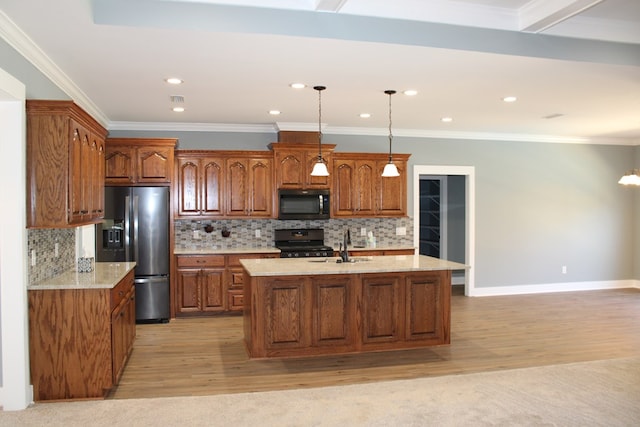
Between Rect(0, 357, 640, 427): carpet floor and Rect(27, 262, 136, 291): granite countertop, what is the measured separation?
2.81 ft

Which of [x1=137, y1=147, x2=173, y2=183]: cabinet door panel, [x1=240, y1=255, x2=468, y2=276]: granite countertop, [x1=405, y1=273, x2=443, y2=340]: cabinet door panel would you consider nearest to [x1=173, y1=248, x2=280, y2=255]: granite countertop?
[x1=137, y1=147, x2=173, y2=183]: cabinet door panel

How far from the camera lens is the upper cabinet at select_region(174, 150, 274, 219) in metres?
7.02

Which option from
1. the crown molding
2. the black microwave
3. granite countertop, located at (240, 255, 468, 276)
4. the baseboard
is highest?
the crown molding

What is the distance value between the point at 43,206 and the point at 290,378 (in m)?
2.37

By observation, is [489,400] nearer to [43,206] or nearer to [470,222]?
[43,206]

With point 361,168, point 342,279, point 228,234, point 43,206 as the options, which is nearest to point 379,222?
point 361,168

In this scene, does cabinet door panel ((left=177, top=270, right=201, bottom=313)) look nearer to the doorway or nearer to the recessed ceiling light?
the recessed ceiling light

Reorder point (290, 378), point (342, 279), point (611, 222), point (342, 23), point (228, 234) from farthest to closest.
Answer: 1. point (611, 222)
2. point (228, 234)
3. point (342, 279)
4. point (290, 378)
5. point (342, 23)

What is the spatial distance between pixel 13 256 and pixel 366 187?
4937 millimetres

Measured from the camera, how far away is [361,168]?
757cm

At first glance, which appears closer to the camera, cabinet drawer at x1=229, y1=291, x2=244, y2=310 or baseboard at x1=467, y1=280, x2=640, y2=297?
cabinet drawer at x1=229, y1=291, x2=244, y2=310

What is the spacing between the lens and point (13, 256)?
361 cm

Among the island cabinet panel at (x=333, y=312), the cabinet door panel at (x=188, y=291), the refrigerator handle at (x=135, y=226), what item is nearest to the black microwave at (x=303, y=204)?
the cabinet door panel at (x=188, y=291)

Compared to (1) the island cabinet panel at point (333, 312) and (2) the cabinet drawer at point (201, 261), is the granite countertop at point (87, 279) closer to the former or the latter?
(1) the island cabinet panel at point (333, 312)
